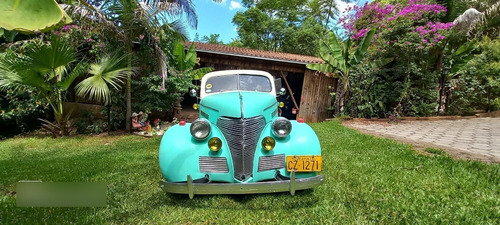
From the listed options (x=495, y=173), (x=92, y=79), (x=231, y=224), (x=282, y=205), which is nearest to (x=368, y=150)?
(x=495, y=173)

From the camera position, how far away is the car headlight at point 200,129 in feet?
8.27

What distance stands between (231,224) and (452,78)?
40.9 ft

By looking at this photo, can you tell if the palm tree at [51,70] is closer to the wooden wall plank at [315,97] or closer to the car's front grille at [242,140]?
the car's front grille at [242,140]

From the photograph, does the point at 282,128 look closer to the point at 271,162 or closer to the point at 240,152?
the point at 271,162

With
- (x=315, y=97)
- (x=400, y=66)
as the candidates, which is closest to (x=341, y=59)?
(x=315, y=97)

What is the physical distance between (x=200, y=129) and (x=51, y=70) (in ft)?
16.7

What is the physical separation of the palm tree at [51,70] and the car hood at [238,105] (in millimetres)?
4153

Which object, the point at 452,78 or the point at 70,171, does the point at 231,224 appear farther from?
the point at 452,78

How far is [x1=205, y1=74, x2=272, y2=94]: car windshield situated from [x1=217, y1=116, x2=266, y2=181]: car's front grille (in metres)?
0.89

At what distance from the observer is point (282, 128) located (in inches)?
104

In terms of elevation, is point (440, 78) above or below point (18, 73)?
above

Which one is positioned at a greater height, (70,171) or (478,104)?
(478,104)

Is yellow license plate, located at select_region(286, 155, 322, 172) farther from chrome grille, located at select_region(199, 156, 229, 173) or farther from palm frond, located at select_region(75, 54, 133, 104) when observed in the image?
palm frond, located at select_region(75, 54, 133, 104)

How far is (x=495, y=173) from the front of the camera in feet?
10.3
